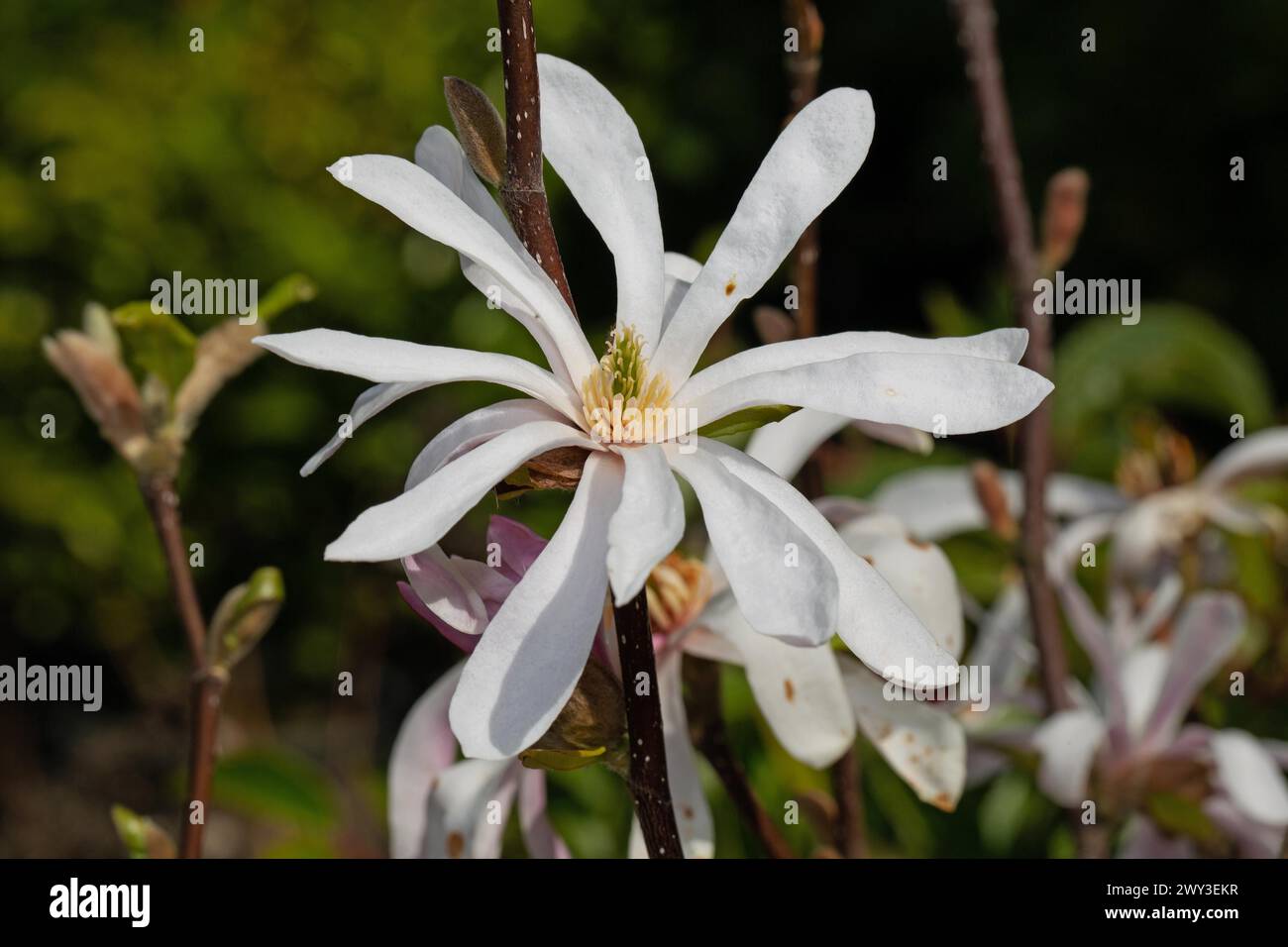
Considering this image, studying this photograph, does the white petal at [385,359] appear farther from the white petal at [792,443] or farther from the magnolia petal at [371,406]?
the white petal at [792,443]

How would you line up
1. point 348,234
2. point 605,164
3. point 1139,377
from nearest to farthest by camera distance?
point 605,164 → point 1139,377 → point 348,234

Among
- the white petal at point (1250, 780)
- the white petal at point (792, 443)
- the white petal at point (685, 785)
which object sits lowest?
the white petal at point (1250, 780)

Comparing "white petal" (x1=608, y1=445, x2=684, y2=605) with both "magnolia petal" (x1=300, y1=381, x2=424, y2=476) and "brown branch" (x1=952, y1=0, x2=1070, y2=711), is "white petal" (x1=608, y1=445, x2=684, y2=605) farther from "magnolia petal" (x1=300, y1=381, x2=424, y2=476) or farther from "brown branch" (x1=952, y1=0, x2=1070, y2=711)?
"brown branch" (x1=952, y1=0, x2=1070, y2=711)

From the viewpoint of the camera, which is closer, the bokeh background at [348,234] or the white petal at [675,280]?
the white petal at [675,280]

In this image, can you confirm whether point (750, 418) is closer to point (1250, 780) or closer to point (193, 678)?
point (193, 678)

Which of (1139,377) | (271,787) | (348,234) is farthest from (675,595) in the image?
(348,234)

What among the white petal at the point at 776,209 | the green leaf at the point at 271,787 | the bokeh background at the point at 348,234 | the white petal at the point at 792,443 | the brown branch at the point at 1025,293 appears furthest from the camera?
the bokeh background at the point at 348,234

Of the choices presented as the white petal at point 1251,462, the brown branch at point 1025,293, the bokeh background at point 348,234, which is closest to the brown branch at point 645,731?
the brown branch at point 1025,293
